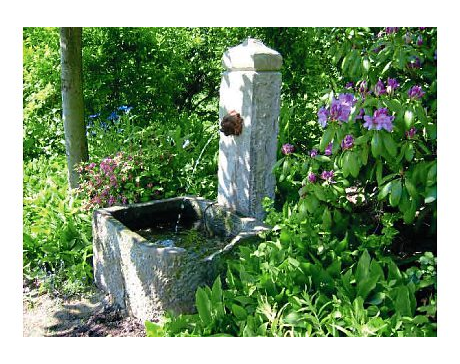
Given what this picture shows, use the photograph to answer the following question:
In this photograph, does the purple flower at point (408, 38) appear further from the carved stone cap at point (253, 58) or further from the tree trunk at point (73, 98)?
the tree trunk at point (73, 98)

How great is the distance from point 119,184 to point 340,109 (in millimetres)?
2378

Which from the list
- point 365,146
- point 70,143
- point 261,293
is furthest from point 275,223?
point 70,143

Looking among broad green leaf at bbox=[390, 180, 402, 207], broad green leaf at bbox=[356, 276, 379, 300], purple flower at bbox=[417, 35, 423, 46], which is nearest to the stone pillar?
purple flower at bbox=[417, 35, 423, 46]

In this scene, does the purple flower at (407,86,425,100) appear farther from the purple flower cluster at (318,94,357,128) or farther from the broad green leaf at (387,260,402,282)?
the broad green leaf at (387,260,402,282)

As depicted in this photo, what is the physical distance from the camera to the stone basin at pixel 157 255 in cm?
328

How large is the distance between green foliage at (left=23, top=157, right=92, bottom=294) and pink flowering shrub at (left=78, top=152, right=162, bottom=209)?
221 millimetres

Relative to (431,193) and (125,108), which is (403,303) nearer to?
(431,193)

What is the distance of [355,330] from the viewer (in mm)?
2535

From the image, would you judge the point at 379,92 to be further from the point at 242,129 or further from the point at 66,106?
the point at 66,106

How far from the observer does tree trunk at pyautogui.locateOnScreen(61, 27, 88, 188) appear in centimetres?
464

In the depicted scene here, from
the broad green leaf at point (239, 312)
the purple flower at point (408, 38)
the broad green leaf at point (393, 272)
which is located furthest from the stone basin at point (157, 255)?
the purple flower at point (408, 38)

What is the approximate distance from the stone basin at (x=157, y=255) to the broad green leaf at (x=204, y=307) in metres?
0.33

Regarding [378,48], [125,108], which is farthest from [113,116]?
[378,48]

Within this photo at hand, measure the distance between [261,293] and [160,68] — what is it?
4.26 meters
